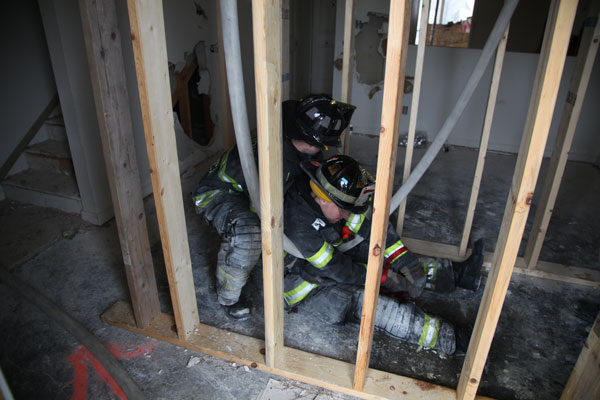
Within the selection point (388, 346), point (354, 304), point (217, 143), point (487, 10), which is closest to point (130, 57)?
point (217, 143)

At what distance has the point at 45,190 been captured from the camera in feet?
10.7

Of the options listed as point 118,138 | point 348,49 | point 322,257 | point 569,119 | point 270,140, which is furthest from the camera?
point 348,49

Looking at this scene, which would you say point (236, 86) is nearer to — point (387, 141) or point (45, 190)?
point (387, 141)

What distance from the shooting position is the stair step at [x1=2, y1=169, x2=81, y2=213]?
3.19m

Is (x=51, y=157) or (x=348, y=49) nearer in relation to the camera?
(x=348, y=49)

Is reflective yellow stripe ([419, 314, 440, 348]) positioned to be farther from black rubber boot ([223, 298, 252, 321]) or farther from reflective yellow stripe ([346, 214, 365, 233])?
black rubber boot ([223, 298, 252, 321])

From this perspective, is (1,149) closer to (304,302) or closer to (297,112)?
(297,112)

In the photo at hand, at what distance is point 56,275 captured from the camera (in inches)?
98.8

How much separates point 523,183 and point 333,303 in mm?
1181

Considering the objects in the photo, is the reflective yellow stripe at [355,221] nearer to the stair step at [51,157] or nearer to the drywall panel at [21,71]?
the stair step at [51,157]

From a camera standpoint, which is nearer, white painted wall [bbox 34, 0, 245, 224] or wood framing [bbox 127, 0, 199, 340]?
wood framing [bbox 127, 0, 199, 340]

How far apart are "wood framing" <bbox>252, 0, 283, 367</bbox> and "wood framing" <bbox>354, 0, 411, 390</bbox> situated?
1.20 ft

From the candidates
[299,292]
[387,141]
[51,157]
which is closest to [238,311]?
[299,292]

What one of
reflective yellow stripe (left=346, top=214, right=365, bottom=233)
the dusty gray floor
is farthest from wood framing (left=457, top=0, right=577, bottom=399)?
reflective yellow stripe (left=346, top=214, right=365, bottom=233)
